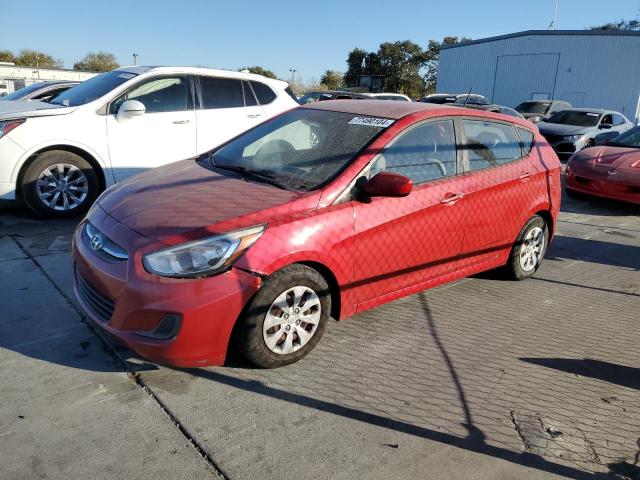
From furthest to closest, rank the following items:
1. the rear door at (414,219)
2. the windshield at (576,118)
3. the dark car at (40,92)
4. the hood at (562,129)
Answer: the windshield at (576,118) < the hood at (562,129) < the dark car at (40,92) < the rear door at (414,219)

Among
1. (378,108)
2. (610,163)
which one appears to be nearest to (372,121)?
(378,108)

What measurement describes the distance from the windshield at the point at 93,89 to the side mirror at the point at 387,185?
13.8ft

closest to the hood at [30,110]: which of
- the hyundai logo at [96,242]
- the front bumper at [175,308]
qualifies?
the hyundai logo at [96,242]

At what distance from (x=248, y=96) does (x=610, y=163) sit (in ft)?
19.2

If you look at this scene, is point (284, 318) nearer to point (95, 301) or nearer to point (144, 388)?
point (144, 388)

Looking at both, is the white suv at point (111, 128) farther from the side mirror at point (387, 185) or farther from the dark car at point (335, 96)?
the dark car at point (335, 96)

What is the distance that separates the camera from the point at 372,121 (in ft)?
12.9

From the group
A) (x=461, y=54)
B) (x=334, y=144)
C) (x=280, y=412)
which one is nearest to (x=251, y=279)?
(x=280, y=412)

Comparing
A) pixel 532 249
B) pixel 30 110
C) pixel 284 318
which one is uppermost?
pixel 30 110

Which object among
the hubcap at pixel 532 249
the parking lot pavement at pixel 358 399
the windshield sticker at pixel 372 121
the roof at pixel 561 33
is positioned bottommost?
the parking lot pavement at pixel 358 399

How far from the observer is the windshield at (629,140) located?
29.4ft

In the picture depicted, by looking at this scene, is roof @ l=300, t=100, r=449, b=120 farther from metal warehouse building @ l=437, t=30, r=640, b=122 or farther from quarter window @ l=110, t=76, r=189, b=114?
metal warehouse building @ l=437, t=30, r=640, b=122

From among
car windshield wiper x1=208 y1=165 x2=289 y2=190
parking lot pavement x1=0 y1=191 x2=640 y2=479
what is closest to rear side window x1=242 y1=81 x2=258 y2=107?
car windshield wiper x1=208 y1=165 x2=289 y2=190

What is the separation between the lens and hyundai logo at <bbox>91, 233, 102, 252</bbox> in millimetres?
3137
